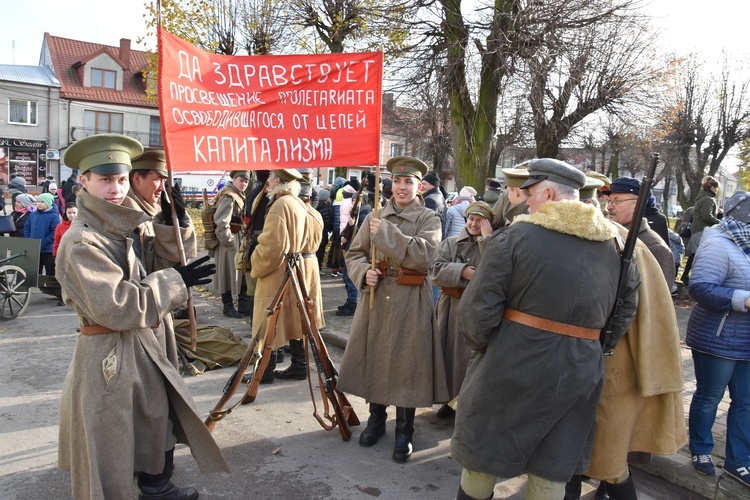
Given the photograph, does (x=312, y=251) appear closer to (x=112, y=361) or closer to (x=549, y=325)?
(x=112, y=361)

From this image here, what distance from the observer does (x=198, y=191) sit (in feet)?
101

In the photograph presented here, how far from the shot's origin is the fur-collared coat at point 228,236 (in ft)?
25.4

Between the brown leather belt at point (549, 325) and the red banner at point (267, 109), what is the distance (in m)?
1.63

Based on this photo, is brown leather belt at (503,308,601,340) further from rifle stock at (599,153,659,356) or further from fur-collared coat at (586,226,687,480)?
fur-collared coat at (586,226,687,480)

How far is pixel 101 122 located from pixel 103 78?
2.79m

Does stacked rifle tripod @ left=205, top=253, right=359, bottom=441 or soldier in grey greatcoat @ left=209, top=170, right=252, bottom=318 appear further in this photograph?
soldier in grey greatcoat @ left=209, top=170, right=252, bottom=318

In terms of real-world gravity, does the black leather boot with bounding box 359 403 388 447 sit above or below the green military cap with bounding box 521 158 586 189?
below

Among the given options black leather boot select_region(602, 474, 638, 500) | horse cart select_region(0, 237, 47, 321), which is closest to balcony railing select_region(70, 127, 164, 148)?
horse cart select_region(0, 237, 47, 321)

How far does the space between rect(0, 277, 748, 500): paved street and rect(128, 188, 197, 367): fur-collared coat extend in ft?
3.35

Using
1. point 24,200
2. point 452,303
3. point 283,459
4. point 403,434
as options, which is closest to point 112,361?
point 283,459

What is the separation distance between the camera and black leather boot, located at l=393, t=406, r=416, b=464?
396 cm

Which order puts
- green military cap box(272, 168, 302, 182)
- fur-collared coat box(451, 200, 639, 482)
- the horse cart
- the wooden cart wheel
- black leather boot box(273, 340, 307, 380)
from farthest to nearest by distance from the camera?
the horse cart → the wooden cart wheel → black leather boot box(273, 340, 307, 380) → green military cap box(272, 168, 302, 182) → fur-collared coat box(451, 200, 639, 482)

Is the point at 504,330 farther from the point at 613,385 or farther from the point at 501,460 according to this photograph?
the point at 613,385

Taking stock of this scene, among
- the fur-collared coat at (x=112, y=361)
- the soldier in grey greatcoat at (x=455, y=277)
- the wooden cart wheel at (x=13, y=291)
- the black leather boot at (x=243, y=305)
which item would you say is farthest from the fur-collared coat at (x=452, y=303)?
the wooden cart wheel at (x=13, y=291)
